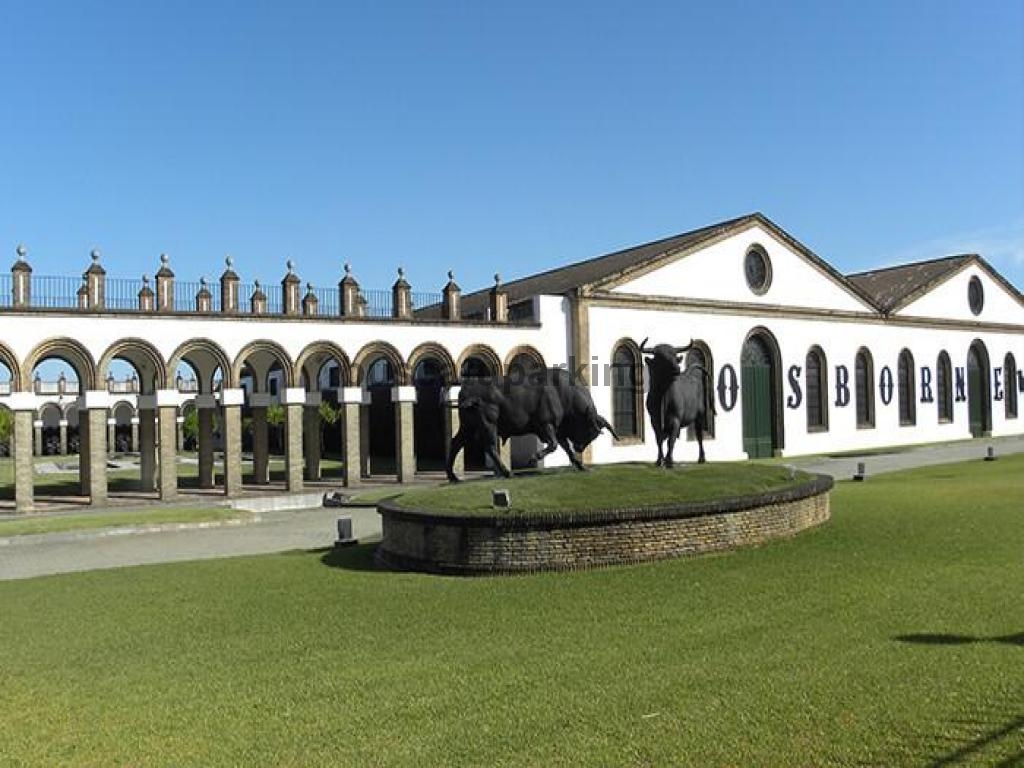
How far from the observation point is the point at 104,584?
1328cm

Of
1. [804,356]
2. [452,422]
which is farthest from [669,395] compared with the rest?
[804,356]

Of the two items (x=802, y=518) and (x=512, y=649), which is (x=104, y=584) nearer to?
(x=512, y=649)

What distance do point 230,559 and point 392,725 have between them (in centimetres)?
985

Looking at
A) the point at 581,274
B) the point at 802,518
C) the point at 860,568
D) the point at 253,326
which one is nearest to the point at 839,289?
the point at 581,274

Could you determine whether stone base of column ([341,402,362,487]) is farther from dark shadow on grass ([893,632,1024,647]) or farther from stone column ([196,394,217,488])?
dark shadow on grass ([893,632,1024,647])

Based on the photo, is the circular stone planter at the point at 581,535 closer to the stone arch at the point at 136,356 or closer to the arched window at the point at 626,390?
the stone arch at the point at 136,356

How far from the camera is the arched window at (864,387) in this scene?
4162cm

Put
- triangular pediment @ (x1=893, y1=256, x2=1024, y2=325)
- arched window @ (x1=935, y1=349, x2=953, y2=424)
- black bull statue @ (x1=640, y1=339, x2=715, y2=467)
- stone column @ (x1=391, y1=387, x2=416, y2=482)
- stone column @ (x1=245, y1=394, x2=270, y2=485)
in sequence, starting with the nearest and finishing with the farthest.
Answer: black bull statue @ (x1=640, y1=339, x2=715, y2=467) < stone column @ (x1=391, y1=387, x2=416, y2=482) < stone column @ (x1=245, y1=394, x2=270, y2=485) < triangular pediment @ (x1=893, y1=256, x2=1024, y2=325) < arched window @ (x1=935, y1=349, x2=953, y2=424)

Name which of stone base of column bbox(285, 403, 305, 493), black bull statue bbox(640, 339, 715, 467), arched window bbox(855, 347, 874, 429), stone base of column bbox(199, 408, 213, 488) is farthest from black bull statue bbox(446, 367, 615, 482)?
arched window bbox(855, 347, 874, 429)

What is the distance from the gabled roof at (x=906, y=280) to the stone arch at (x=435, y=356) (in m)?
22.9

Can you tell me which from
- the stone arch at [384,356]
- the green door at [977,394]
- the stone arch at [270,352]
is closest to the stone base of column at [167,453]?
the stone arch at [270,352]

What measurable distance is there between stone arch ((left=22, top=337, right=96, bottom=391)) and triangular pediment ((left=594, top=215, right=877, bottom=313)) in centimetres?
1725

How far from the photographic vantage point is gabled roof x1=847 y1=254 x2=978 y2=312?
4416 centimetres

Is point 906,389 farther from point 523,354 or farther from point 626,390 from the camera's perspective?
point 523,354
